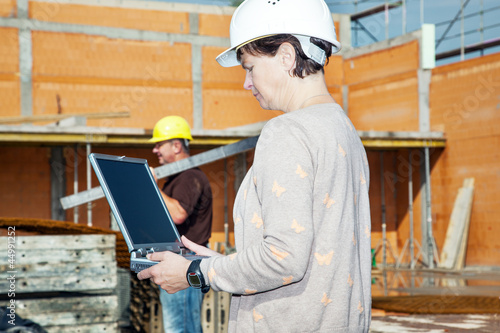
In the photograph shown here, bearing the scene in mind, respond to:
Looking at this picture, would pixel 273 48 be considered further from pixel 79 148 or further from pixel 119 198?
pixel 79 148

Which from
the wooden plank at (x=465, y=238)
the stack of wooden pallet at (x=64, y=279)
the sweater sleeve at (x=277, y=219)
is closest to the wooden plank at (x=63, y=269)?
the stack of wooden pallet at (x=64, y=279)

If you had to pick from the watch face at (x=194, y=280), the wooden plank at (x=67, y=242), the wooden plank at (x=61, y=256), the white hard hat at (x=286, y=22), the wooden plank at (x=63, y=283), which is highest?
the white hard hat at (x=286, y=22)

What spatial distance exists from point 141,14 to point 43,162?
295 inches

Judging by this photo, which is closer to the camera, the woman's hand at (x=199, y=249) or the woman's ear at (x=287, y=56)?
the woman's ear at (x=287, y=56)

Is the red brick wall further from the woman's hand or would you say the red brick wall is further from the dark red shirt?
the woman's hand

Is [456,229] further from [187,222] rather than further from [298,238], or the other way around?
[298,238]

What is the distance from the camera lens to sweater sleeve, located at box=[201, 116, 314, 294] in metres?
1.83

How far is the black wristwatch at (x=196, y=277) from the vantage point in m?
2.01

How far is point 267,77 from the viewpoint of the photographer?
2.07m

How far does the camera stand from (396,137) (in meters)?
17.8

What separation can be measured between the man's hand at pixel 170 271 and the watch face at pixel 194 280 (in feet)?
0.10

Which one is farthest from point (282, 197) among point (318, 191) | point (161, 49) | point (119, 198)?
point (161, 49)

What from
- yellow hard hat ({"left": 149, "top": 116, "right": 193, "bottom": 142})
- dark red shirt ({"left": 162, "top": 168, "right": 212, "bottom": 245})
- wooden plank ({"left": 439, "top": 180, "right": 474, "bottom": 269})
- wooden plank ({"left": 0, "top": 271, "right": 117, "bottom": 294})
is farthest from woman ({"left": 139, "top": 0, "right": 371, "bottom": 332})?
wooden plank ({"left": 439, "top": 180, "right": 474, "bottom": 269})

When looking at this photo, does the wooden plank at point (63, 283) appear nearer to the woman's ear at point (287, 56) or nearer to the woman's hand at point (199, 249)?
the woman's hand at point (199, 249)
